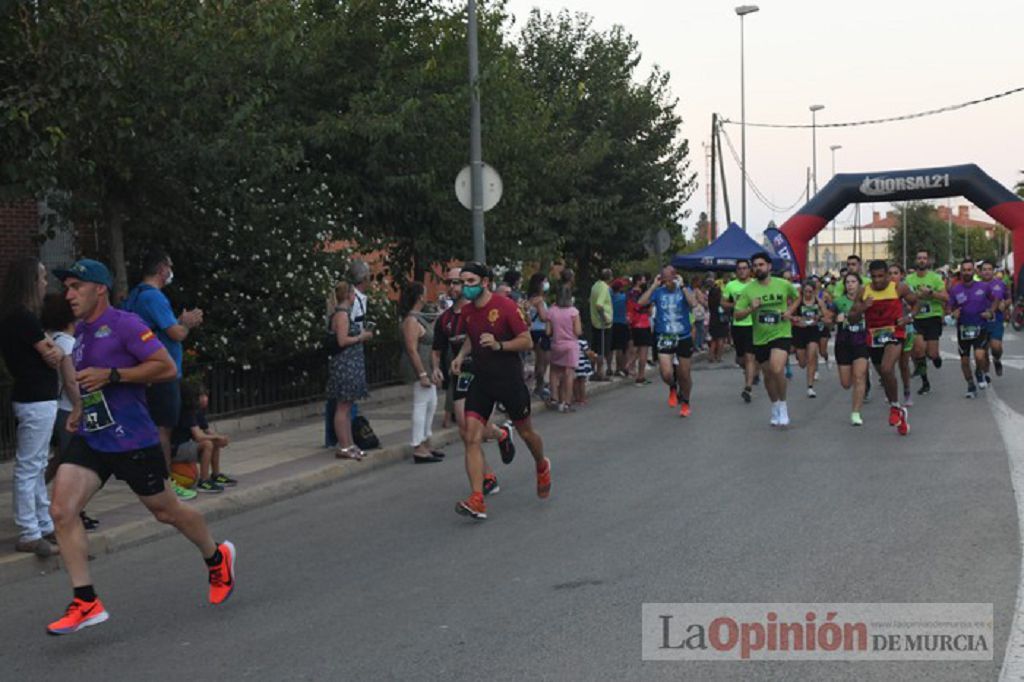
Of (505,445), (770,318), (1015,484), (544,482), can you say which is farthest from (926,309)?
(544,482)

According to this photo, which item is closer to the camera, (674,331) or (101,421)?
(101,421)

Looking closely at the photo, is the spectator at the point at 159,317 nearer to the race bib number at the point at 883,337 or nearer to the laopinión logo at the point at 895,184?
the race bib number at the point at 883,337

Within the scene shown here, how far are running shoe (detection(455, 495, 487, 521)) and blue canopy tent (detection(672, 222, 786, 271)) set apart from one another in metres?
21.1

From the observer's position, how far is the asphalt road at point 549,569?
5469mm

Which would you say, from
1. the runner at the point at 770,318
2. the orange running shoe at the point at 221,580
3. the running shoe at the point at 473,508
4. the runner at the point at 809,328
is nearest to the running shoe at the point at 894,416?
the runner at the point at 770,318

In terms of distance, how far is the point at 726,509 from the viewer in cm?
884

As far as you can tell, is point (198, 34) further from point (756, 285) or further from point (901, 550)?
point (901, 550)

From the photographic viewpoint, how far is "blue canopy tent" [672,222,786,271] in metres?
29.4

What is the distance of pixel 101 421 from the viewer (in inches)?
242

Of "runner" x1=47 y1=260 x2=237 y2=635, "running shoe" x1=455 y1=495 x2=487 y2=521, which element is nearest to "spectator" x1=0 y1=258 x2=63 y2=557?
"runner" x1=47 y1=260 x2=237 y2=635

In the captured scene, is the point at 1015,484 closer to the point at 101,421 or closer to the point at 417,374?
the point at 417,374

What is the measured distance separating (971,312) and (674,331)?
169 inches

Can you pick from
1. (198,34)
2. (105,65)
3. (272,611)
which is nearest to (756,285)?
(198,34)

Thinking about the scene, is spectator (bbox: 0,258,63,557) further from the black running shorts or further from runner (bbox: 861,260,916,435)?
runner (bbox: 861,260,916,435)
